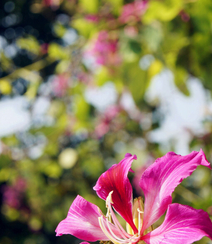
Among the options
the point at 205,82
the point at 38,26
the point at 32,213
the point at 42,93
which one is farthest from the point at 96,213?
the point at 38,26

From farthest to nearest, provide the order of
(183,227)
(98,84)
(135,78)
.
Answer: (98,84) < (135,78) < (183,227)

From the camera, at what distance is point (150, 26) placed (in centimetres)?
66

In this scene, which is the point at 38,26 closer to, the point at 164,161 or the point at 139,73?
the point at 139,73

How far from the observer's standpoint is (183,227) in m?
0.19

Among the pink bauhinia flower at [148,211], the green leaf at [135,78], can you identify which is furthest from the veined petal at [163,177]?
the green leaf at [135,78]

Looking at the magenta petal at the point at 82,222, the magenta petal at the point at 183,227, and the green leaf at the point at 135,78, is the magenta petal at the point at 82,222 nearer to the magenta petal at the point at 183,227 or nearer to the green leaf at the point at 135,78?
the magenta petal at the point at 183,227

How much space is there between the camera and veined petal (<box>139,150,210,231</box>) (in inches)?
7.7

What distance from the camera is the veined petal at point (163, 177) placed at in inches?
7.7

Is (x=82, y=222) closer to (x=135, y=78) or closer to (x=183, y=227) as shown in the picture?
(x=183, y=227)

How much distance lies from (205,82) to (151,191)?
1.50 ft

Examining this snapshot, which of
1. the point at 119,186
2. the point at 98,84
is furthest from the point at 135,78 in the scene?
the point at 119,186

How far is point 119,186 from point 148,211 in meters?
0.04

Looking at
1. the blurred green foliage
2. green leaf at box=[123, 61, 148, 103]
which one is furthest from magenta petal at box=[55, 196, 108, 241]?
green leaf at box=[123, 61, 148, 103]

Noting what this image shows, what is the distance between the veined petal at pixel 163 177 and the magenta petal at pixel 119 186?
0.9 inches
